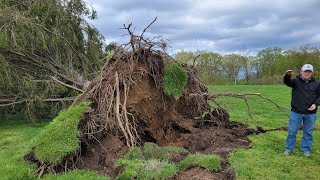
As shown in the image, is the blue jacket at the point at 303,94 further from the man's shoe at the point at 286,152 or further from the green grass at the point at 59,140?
the green grass at the point at 59,140

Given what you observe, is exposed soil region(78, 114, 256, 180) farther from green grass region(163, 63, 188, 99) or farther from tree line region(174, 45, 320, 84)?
tree line region(174, 45, 320, 84)

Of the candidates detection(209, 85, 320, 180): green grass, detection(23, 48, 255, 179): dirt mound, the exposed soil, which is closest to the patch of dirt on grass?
the exposed soil

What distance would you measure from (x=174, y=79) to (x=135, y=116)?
1.22 metres

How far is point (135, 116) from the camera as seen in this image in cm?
733

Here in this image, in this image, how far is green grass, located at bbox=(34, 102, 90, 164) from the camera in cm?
564

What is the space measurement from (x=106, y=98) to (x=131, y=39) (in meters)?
1.42

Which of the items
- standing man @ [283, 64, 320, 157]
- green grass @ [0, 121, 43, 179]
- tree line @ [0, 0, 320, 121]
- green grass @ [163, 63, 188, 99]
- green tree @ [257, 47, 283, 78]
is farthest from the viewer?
green tree @ [257, 47, 283, 78]

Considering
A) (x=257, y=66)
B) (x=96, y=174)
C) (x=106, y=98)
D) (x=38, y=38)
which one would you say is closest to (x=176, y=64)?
(x=106, y=98)

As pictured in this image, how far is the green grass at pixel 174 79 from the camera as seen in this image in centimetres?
769

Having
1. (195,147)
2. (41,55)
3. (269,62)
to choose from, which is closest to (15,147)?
(195,147)

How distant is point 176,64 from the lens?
7.88m


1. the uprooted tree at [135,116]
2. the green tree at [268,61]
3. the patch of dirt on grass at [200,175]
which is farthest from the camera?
the green tree at [268,61]

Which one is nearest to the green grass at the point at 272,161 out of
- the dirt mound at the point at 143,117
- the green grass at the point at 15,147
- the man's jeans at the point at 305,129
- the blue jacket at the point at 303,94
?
the man's jeans at the point at 305,129

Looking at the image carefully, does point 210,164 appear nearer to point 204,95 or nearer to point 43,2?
point 204,95
